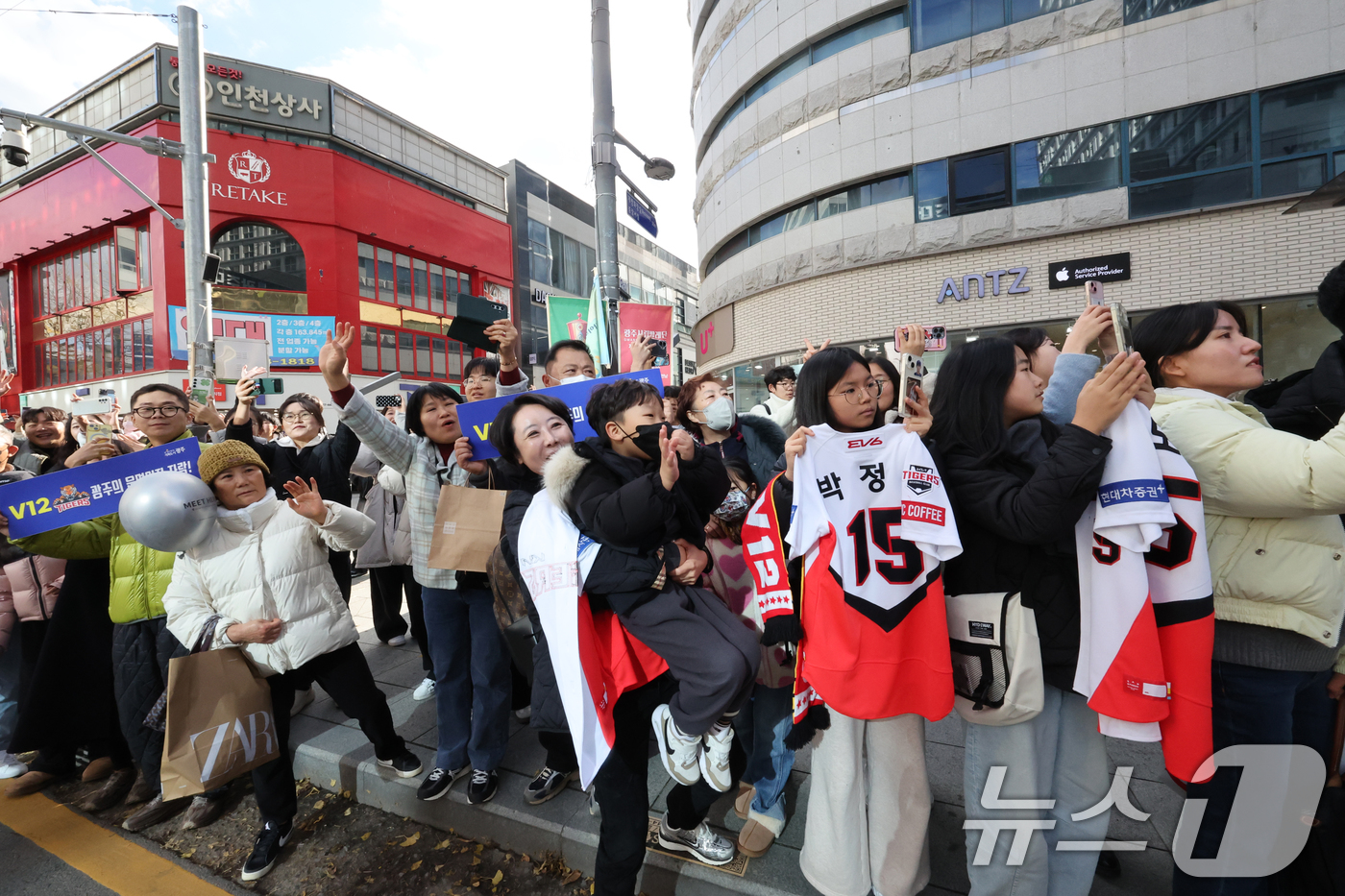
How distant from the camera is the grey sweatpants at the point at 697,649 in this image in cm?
196

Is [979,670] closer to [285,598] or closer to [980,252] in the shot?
[285,598]

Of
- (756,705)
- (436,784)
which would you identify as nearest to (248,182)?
(436,784)

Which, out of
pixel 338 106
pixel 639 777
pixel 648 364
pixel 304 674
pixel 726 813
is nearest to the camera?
pixel 639 777

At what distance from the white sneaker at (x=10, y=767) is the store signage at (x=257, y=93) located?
26289 mm

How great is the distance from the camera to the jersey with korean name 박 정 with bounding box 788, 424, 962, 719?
1896mm

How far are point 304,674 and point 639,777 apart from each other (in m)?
1.90

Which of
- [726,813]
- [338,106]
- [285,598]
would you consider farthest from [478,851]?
[338,106]

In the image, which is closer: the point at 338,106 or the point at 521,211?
the point at 338,106

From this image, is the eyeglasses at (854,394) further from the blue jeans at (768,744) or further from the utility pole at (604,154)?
the utility pole at (604,154)

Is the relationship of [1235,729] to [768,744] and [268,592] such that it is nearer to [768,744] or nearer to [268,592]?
[768,744]

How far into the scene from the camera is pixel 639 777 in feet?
6.95

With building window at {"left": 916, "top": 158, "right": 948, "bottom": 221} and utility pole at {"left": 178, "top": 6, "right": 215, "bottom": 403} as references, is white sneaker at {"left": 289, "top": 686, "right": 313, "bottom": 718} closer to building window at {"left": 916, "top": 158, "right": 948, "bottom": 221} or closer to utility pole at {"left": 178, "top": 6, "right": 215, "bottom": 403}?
utility pole at {"left": 178, "top": 6, "right": 215, "bottom": 403}

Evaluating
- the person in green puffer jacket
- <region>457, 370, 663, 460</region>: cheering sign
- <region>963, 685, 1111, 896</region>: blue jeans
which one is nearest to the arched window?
the person in green puffer jacket

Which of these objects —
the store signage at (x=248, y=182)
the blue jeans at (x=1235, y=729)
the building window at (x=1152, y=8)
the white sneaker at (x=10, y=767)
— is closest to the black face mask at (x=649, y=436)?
the blue jeans at (x=1235, y=729)
